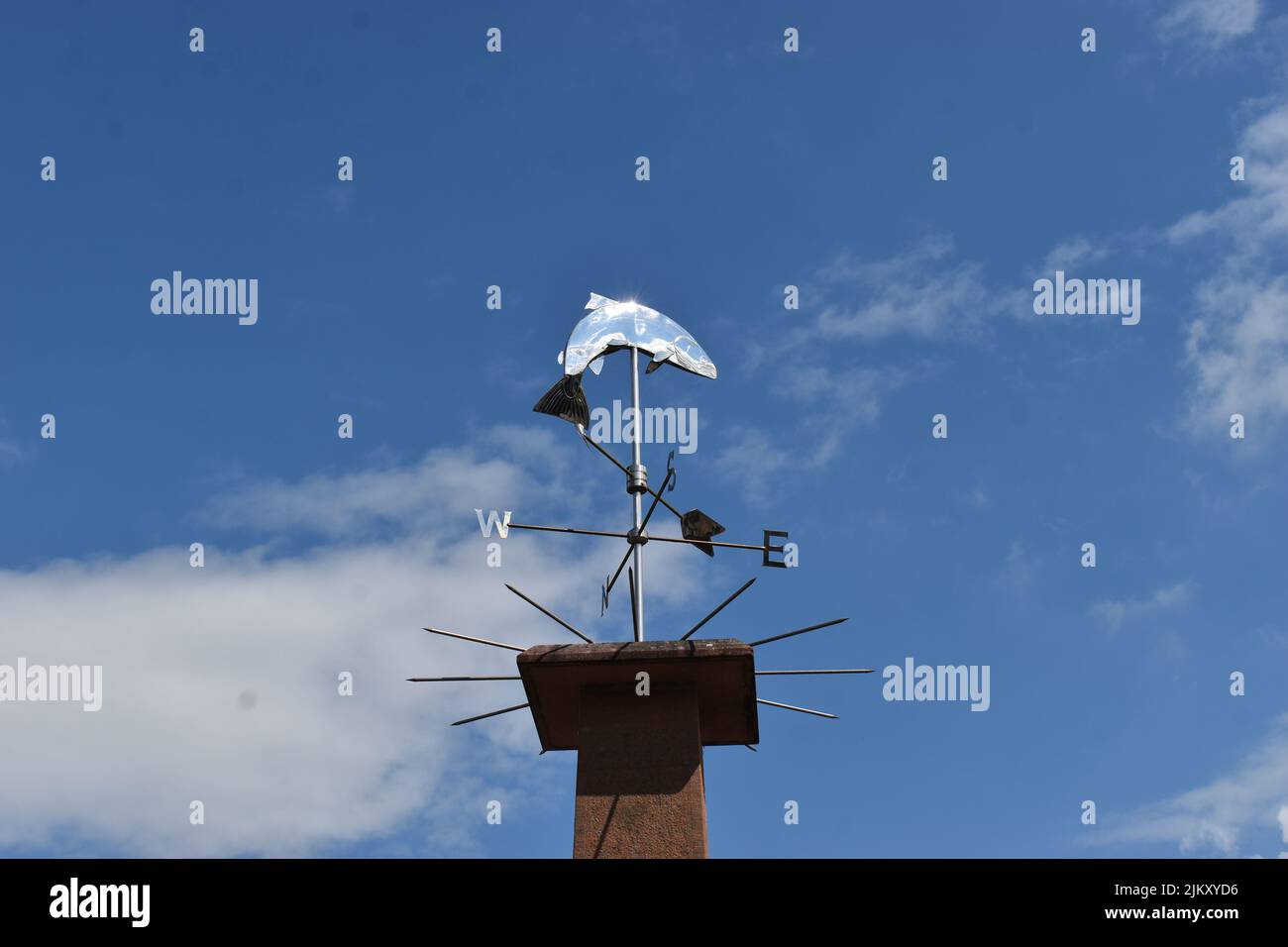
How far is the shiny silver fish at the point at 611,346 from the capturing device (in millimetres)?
10047

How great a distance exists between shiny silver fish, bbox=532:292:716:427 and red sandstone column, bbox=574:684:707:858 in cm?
228

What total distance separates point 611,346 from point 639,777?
3229 mm

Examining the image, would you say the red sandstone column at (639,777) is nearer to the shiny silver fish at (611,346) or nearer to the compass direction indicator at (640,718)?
the compass direction indicator at (640,718)

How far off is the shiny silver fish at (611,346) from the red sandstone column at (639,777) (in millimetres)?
2278

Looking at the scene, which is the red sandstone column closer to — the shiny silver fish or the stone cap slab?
the stone cap slab

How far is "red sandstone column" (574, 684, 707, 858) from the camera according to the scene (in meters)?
8.30

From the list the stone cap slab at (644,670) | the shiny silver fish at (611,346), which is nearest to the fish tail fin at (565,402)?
the shiny silver fish at (611,346)
